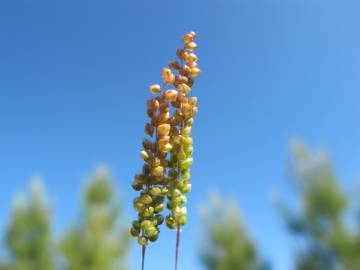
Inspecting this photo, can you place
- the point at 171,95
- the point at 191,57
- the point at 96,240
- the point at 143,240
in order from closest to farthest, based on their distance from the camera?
the point at 143,240 < the point at 171,95 < the point at 191,57 < the point at 96,240

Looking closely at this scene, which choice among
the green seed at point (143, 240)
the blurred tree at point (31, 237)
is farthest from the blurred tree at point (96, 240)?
the green seed at point (143, 240)

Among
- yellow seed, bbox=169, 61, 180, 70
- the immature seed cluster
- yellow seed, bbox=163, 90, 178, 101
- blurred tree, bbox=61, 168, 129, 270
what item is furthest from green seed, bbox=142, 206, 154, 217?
blurred tree, bbox=61, 168, 129, 270

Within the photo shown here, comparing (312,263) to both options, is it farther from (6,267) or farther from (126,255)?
(6,267)

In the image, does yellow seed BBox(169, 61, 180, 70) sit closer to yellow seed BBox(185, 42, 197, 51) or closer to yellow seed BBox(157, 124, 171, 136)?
yellow seed BBox(185, 42, 197, 51)

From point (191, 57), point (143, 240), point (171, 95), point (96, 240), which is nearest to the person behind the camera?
point (143, 240)

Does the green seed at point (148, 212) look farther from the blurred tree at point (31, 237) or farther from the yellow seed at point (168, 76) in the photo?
the blurred tree at point (31, 237)

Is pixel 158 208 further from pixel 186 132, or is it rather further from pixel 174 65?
pixel 174 65

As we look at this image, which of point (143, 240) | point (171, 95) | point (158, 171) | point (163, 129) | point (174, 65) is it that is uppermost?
point (174, 65)

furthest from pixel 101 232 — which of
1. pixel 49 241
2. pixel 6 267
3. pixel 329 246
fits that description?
pixel 329 246

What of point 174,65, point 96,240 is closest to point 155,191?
point 174,65
